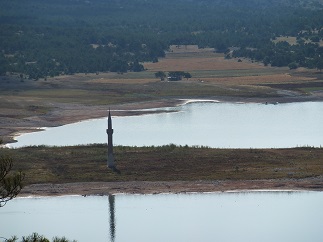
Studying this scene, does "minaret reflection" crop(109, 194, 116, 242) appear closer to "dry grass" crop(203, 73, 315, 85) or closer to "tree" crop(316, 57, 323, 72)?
"dry grass" crop(203, 73, 315, 85)

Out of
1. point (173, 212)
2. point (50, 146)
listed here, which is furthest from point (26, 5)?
point (173, 212)

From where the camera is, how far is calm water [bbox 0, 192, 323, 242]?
141 feet

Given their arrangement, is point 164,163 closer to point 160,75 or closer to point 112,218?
point 112,218

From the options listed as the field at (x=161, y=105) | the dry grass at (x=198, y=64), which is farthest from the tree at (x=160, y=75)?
the dry grass at (x=198, y=64)

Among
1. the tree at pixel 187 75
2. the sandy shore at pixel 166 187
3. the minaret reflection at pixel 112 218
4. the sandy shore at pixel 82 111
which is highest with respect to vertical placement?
the tree at pixel 187 75

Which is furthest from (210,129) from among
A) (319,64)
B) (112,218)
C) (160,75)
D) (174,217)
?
(319,64)

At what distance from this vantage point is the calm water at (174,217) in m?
43.0

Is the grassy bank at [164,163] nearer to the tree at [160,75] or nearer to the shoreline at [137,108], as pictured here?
the shoreline at [137,108]

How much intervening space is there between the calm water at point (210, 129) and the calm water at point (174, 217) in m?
15.1

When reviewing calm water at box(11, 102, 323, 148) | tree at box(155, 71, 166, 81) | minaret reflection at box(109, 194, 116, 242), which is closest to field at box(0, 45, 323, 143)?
tree at box(155, 71, 166, 81)

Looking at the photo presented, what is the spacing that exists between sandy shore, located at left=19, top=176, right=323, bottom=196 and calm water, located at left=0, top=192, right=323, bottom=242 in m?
0.81

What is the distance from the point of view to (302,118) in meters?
82.4

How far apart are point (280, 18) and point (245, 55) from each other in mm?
44861

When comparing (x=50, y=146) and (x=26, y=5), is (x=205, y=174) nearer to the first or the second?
(x=50, y=146)
